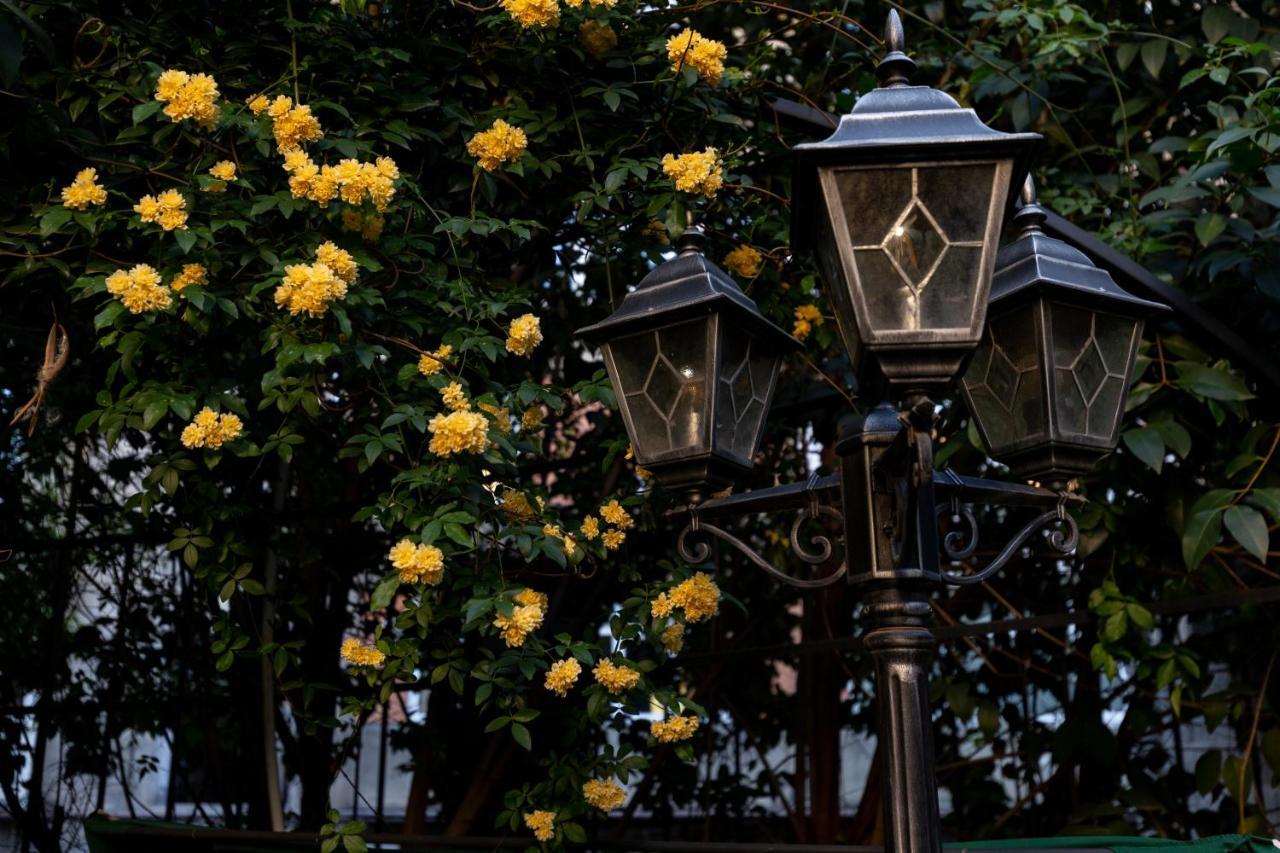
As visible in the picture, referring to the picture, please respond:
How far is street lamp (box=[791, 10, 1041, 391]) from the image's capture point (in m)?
1.78

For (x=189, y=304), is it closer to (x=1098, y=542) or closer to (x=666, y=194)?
(x=666, y=194)

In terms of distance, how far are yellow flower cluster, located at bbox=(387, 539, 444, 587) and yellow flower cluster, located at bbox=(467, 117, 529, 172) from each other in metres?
1.03

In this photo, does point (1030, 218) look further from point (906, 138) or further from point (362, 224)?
point (362, 224)

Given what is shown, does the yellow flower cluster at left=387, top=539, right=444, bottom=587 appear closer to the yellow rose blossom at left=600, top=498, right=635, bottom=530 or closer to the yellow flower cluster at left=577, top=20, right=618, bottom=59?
the yellow rose blossom at left=600, top=498, right=635, bottom=530

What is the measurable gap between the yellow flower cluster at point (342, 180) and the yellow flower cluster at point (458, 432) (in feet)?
1.81

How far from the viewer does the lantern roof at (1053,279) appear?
2.23 metres

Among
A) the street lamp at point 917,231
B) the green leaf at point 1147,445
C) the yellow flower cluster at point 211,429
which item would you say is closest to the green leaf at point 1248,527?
the green leaf at point 1147,445

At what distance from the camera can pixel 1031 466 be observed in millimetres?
2262

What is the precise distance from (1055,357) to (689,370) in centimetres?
64

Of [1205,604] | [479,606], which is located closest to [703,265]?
[479,606]

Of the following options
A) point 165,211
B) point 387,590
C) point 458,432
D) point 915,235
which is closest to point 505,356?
point 458,432

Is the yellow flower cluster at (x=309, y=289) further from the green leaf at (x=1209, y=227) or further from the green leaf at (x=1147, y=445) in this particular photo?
the green leaf at (x=1209, y=227)

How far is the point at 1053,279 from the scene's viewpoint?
2.23 m

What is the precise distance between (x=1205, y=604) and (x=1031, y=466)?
4.34 feet
